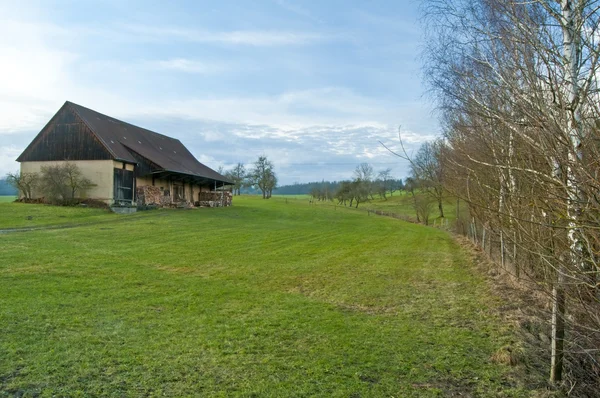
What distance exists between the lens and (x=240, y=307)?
7809mm

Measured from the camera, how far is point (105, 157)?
29.4 meters

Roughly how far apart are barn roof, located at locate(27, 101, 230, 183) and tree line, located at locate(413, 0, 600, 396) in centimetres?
2819

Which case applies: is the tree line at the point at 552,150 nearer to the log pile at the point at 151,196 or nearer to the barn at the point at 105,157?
the barn at the point at 105,157

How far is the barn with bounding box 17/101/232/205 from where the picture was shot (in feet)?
96.4

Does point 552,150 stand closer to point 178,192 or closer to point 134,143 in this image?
point 134,143

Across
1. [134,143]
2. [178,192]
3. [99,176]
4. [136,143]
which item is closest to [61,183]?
[99,176]

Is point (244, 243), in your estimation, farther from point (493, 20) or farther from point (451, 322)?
point (493, 20)

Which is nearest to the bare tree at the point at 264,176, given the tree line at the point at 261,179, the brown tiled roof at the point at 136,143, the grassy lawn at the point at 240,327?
the tree line at the point at 261,179

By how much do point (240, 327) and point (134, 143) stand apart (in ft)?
102

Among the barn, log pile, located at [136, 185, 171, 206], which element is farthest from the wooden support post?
log pile, located at [136, 185, 171, 206]

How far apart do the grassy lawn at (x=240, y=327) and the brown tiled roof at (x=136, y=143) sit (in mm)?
18670

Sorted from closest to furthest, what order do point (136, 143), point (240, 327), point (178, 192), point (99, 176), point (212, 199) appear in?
point (240, 327) → point (99, 176) → point (136, 143) → point (178, 192) → point (212, 199)

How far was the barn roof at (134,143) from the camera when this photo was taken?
1208 inches

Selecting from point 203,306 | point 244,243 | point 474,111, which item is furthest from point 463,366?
point 244,243
